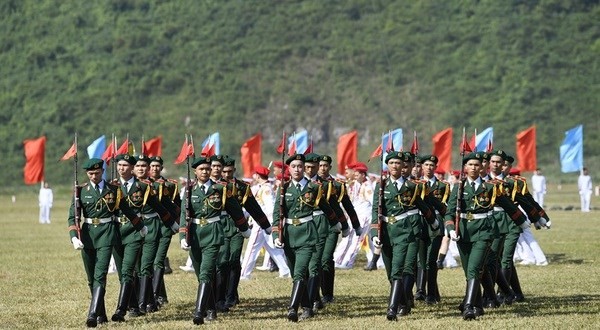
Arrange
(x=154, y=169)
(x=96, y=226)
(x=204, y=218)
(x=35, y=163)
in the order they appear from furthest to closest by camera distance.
Answer: (x=35, y=163)
(x=154, y=169)
(x=204, y=218)
(x=96, y=226)

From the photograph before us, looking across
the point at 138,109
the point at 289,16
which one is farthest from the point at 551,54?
the point at 138,109

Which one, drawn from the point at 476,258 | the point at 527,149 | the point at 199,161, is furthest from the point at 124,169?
the point at 527,149

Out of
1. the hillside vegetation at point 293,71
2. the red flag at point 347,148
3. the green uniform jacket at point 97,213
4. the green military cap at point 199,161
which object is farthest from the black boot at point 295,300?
the hillside vegetation at point 293,71

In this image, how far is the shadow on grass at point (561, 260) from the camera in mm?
25183

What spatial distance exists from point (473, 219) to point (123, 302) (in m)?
4.34

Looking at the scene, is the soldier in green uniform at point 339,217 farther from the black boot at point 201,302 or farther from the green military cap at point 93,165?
the green military cap at point 93,165

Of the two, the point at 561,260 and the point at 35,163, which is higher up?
the point at 35,163

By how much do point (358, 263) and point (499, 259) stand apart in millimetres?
8411

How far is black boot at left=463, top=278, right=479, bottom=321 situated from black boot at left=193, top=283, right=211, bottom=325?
304 centimetres

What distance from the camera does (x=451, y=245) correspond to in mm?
26438

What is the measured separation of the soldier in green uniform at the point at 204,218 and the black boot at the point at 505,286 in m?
3.99

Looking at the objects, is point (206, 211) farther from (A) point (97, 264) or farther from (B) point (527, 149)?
(B) point (527, 149)

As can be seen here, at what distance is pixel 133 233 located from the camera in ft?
54.7

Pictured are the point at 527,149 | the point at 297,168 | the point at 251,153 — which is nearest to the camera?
the point at 297,168
